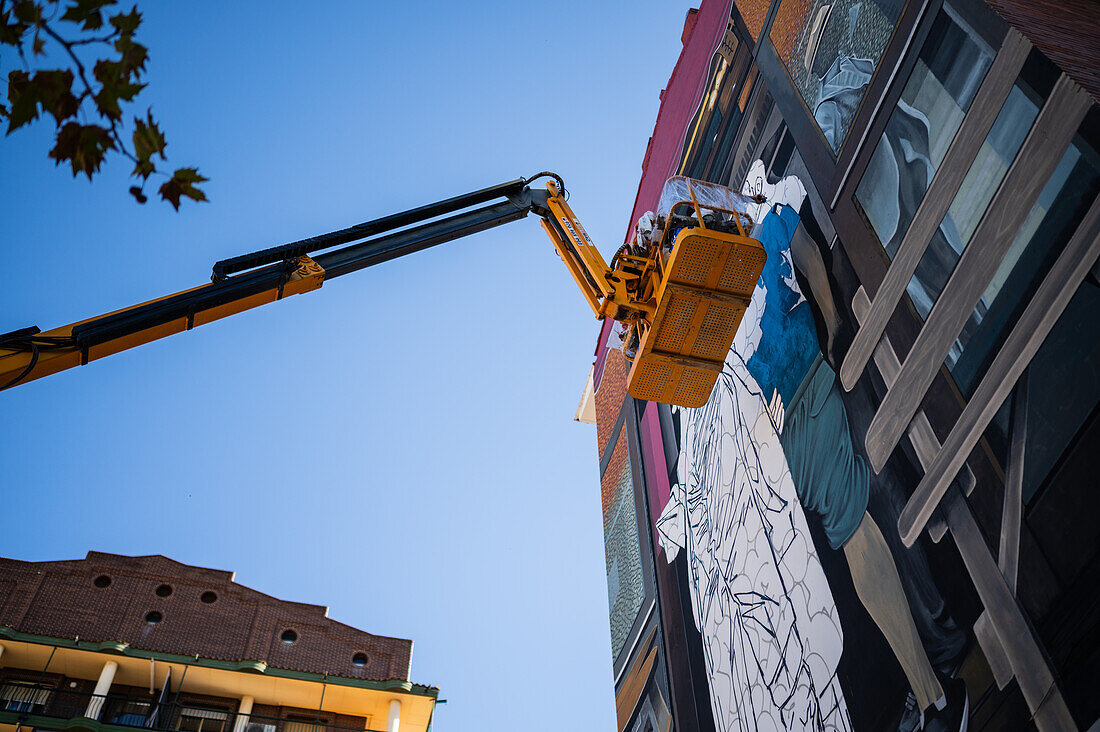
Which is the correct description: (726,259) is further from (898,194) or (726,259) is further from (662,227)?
(898,194)

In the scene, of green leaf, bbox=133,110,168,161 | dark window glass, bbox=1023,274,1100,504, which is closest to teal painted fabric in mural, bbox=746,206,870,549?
dark window glass, bbox=1023,274,1100,504

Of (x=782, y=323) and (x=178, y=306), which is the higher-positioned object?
(x=782, y=323)

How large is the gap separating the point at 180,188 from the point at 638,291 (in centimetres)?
1118

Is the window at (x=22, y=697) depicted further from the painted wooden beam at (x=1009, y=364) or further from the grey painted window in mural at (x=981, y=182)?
the grey painted window in mural at (x=981, y=182)

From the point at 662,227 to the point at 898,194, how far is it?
407 centimetres

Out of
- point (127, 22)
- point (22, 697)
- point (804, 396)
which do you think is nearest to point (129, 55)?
point (127, 22)

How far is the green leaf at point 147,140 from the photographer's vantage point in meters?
4.34

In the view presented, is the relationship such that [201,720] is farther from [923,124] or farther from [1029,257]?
[1029,257]

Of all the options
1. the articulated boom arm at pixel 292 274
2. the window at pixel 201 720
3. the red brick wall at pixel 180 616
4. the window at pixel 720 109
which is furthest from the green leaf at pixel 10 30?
the red brick wall at pixel 180 616

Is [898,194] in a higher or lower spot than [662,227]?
lower

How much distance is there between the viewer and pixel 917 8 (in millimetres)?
12305

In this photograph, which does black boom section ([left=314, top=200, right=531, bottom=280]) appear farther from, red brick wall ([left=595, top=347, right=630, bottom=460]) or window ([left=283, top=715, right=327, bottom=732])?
window ([left=283, top=715, right=327, bottom=732])

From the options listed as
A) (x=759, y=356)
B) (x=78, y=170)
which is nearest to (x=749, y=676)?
(x=759, y=356)

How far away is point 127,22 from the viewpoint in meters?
4.25
